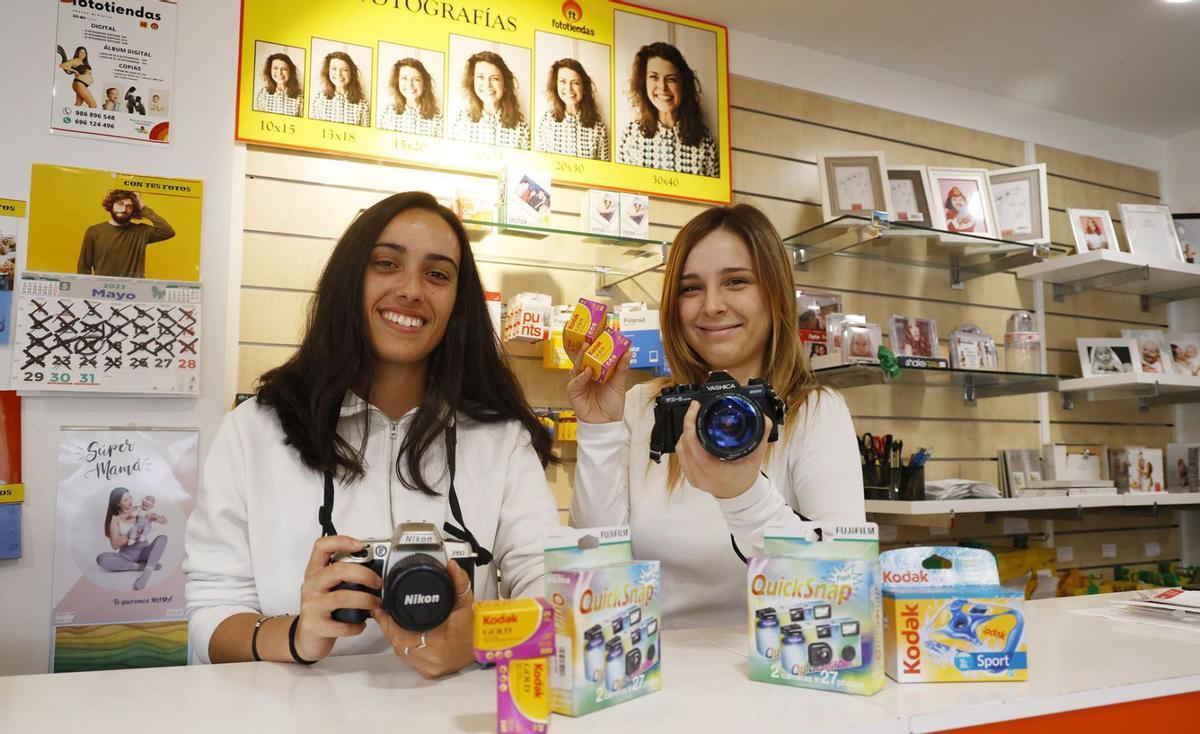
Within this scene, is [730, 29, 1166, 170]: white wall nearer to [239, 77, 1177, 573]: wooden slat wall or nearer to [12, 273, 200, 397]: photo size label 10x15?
[239, 77, 1177, 573]: wooden slat wall

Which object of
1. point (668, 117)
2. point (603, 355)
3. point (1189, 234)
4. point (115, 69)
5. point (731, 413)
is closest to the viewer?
point (731, 413)

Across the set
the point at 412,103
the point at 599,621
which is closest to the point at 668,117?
the point at 412,103

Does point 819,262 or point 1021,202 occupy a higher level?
point 1021,202

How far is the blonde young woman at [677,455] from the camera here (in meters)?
1.54

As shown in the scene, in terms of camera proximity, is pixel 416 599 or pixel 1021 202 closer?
pixel 416 599

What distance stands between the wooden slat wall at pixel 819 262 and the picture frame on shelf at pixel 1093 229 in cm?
22

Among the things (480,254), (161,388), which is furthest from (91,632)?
(480,254)

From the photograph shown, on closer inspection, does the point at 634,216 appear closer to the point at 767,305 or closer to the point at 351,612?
the point at 767,305

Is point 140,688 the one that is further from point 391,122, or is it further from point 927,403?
point 927,403

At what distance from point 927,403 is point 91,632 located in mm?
3188

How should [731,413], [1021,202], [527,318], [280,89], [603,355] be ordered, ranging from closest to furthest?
[731,413], [603,355], [280,89], [527,318], [1021,202]

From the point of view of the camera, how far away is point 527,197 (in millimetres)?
2699

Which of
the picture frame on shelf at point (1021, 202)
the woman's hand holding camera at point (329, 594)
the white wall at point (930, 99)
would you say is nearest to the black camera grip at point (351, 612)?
the woman's hand holding camera at point (329, 594)

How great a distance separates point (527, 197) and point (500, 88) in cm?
47
